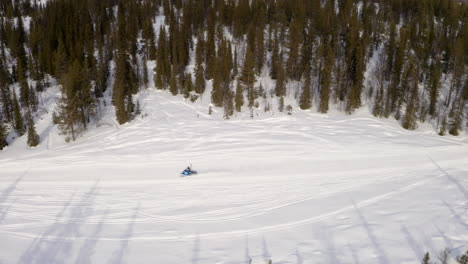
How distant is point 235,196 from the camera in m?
20.3

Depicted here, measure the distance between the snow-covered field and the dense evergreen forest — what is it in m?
5.83

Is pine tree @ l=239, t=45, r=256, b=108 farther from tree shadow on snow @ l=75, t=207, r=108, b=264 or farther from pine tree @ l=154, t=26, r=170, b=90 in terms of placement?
tree shadow on snow @ l=75, t=207, r=108, b=264

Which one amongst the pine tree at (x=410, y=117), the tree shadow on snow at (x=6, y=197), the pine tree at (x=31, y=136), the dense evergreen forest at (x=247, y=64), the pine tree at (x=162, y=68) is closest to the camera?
the tree shadow on snow at (x=6, y=197)

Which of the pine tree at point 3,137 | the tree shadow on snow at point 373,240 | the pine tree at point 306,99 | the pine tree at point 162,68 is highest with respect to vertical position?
the pine tree at point 162,68

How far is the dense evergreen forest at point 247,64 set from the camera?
128 ft

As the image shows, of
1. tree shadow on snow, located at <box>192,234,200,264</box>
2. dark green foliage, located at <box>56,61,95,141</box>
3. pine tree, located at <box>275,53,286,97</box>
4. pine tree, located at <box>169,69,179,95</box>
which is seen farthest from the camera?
pine tree, located at <box>169,69,179,95</box>

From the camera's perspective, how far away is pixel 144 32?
5925cm

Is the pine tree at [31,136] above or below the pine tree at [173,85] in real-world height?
below

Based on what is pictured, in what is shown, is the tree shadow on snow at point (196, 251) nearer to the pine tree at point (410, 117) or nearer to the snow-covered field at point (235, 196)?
the snow-covered field at point (235, 196)

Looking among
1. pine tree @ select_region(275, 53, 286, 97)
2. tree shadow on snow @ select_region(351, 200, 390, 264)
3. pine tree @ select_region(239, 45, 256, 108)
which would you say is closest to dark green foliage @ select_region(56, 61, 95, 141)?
→ pine tree @ select_region(239, 45, 256, 108)

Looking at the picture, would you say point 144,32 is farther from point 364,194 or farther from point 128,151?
point 364,194

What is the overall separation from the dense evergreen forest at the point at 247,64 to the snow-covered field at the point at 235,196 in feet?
19.1

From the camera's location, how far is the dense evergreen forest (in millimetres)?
38938

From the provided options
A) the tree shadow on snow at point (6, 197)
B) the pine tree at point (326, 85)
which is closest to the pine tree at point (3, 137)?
the tree shadow on snow at point (6, 197)
